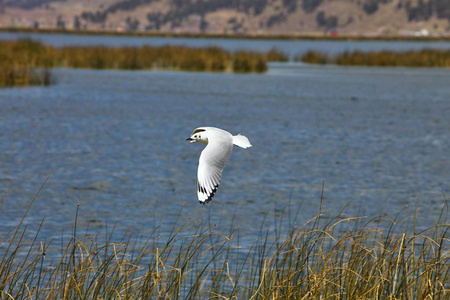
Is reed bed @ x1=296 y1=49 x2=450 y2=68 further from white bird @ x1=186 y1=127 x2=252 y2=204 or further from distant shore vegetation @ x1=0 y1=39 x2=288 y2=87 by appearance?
white bird @ x1=186 y1=127 x2=252 y2=204

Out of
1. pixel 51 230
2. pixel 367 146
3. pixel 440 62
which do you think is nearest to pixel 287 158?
pixel 367 146

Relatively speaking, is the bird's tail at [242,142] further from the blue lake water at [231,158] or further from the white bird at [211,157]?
the blue lake water at [231,158]

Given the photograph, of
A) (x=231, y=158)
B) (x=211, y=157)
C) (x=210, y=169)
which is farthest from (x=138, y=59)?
(x=210, y=169)

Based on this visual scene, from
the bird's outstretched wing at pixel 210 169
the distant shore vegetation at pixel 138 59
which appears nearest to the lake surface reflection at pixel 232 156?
the bird's outstretched wing at pixel 210 169

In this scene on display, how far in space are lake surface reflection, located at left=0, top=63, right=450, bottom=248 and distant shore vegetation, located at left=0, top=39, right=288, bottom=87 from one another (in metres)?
2.23

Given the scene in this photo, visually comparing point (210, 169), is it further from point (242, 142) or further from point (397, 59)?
point (397, 59)

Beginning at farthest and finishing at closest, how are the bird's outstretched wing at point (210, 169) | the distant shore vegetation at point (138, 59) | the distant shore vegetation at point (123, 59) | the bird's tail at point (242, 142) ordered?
the distant shore vegetation at point (123, 59) < the distant shore vegetation at point (138, 59) < the bird's tail at point (242, 142) < the bird's outstretched wing at point (210, 169)

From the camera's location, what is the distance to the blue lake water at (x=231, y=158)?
1484 centimetres

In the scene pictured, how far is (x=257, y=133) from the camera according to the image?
27500mm

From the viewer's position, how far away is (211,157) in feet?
23.1

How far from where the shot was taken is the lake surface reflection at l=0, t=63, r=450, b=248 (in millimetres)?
14883

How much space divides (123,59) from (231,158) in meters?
33.4

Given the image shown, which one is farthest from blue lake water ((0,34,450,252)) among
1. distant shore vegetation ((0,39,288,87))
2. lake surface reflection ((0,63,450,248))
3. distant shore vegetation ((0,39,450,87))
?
distant shore vegetation ((0,39,288,87))

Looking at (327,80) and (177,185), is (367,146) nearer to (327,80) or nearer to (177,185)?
(177,185)
